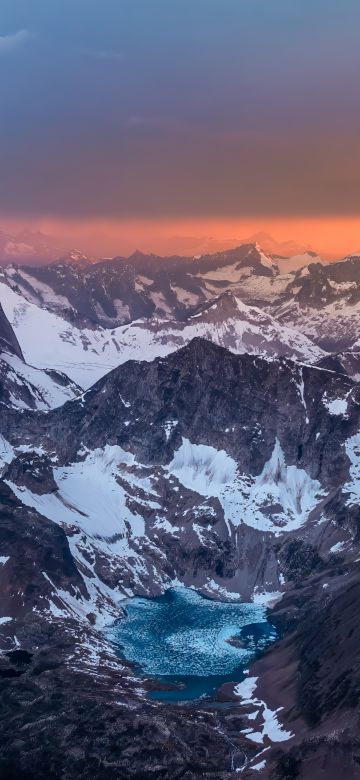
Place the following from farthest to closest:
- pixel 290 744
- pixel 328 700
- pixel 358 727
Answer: pixel 328 700 → pixel 290 744 → pixel 358 727

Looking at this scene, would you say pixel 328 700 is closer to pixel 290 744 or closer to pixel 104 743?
pixel 290 744

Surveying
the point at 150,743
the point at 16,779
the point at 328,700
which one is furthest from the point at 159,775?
the point at 328,700

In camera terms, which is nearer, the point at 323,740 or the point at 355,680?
the point at 323,740

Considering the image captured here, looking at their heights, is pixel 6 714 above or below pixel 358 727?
below

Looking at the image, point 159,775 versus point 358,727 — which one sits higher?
point 358,727

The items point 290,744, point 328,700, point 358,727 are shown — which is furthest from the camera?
point 328,700

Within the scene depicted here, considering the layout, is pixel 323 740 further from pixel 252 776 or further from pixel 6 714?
pixel 6 714

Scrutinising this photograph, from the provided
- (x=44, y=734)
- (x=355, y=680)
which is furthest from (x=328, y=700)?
(x=44, y=734)

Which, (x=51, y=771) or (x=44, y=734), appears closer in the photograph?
(x=51, y=771)

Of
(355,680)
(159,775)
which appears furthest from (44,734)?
(355,680)
